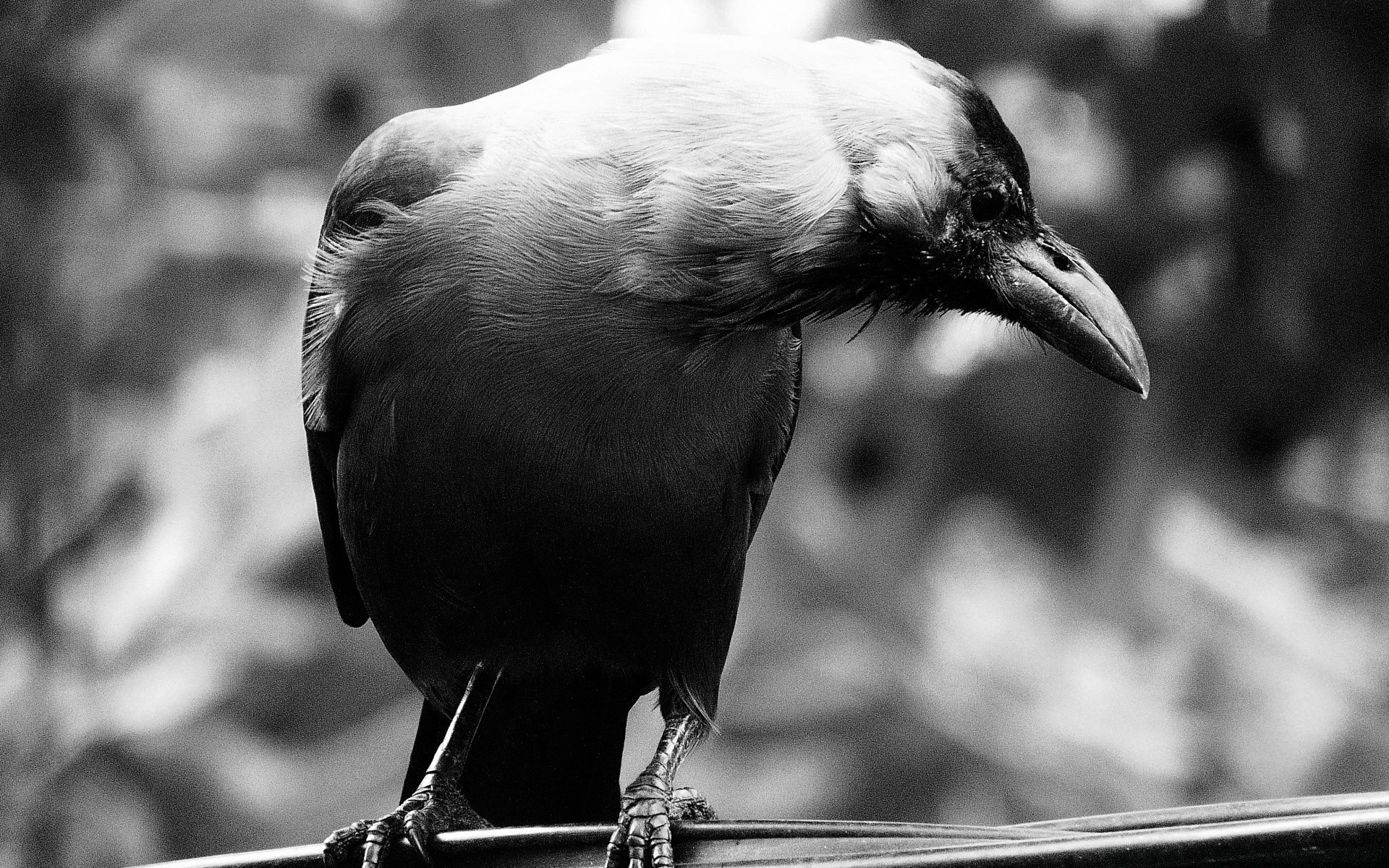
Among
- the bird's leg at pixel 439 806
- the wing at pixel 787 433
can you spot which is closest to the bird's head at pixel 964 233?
the wing at pixel 787 433

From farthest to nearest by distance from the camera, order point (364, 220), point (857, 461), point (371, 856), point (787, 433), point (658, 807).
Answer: point (857, 461) → point (787, 433) → point (364, 220) → point (371, 856) → point (658, 807)

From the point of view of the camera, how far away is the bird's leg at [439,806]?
11.1 ft

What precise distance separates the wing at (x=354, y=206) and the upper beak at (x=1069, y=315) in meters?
1.15

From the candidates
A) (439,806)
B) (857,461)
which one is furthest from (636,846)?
(857,461)

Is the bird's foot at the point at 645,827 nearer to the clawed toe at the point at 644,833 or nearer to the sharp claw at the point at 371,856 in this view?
the clawed toe at the point at 644,833

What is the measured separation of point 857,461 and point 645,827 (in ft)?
13.9

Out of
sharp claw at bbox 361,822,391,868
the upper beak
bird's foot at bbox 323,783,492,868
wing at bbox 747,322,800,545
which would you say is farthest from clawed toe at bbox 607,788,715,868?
the upper beak

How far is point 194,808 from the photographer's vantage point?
803 cm

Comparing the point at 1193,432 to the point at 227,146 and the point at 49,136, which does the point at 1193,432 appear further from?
the point at 227,146

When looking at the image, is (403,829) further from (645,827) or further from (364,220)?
(364,220)

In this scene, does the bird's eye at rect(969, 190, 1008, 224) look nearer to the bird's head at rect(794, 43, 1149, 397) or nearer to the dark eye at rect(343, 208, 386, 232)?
the bird's head at rect(794, 43, 1149, 397)

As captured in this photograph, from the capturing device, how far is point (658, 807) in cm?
323

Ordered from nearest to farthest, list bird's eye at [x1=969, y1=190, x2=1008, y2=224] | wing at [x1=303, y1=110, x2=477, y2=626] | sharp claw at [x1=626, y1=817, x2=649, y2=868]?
sharp claw at [x1=626, y1=817, x2=649, y2=868], bird's eye at [x1=969, y1=190, x2=1008, y2=224], wing at [x1=303, y1=110, x2=477, y2=626]

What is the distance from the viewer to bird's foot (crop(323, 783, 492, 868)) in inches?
132
